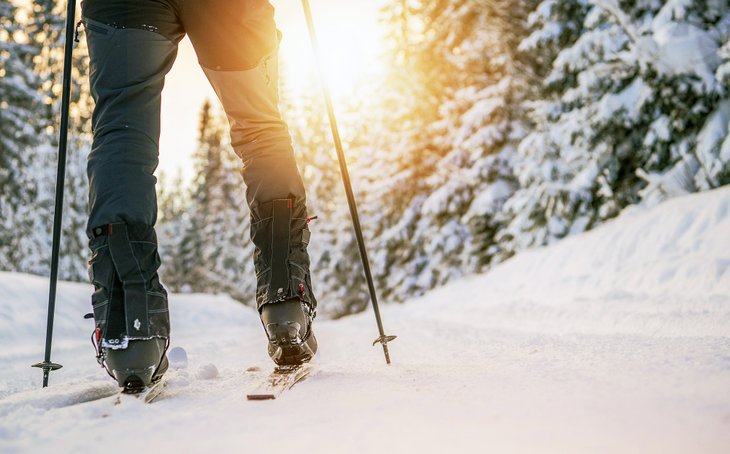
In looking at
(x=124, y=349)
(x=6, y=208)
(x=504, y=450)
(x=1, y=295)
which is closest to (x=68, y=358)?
(x=1, y=295)

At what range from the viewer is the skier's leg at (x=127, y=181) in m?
1.41

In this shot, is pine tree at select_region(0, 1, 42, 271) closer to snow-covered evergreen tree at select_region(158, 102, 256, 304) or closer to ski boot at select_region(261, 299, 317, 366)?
snow-covered evergreen tree at select_region(158, 102, 256, 304)

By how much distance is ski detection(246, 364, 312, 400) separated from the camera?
4.19 ft

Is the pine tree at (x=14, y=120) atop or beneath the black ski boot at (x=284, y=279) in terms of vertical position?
atop

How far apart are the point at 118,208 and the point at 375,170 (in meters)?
17.5

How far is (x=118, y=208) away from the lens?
1.48 metres

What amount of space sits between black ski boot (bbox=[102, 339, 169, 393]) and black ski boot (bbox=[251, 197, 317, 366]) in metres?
0.39

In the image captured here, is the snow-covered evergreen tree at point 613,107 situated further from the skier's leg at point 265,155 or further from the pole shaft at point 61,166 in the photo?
the pole shaft at point 61,166

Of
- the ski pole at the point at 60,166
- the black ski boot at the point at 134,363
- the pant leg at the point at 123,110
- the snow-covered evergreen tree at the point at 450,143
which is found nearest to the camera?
the black ski boot at the point at 134,363

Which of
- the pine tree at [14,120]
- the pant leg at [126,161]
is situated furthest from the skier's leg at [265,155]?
the pine tree at [14,120]

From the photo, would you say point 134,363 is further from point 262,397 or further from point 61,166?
point 61,166

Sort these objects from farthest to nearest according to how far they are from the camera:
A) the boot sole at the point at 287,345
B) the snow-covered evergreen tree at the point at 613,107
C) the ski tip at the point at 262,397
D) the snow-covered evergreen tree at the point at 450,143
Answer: the snow-covered evergreen tree at the point at 450,143 < the snow-covered evergreen tree at the point at 613,107 < the boot sole at the point at 287,345 < the ski tip at the point at 262,397

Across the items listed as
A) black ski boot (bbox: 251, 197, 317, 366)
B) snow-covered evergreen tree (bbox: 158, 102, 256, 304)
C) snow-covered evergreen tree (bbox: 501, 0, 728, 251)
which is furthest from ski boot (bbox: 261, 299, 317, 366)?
snow-covered evergreen tree (bbox: 158, 102, 256, 304)

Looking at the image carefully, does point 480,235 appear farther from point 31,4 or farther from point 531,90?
point 31,4
